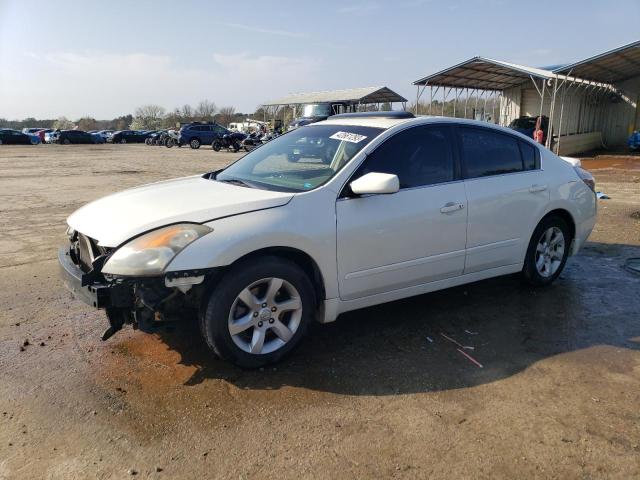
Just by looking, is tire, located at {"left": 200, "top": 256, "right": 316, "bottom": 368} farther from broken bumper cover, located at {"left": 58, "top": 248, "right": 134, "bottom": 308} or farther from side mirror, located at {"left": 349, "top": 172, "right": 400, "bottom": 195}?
side mirror, located at {"left": 349, "top": 172, "right": 400, "bottom": 195}

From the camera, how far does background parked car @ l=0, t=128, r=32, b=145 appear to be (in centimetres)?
4448

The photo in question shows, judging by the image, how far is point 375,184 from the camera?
364 cm

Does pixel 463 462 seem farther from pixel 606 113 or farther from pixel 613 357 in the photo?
pixel 606 113

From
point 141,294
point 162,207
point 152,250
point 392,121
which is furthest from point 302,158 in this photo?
point 141,294

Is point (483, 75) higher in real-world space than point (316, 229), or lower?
higher

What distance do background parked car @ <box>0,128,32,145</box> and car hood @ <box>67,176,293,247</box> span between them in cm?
4803

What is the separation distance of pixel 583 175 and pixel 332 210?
320 cm

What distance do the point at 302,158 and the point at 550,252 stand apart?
274 centimetres

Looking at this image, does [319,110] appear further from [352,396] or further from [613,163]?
[352,396]

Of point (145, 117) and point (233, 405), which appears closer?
point (233, 405)

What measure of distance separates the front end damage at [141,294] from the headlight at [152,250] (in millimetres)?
50

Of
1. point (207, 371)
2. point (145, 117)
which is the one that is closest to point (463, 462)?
point (207, 371)

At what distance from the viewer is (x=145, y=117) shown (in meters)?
91.9

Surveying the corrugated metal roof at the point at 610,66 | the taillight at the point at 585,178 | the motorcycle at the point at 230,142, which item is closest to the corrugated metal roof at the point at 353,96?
the motorcycle at the point at 230,142
